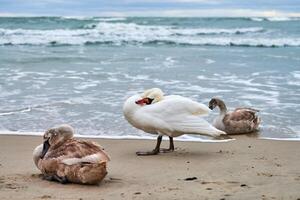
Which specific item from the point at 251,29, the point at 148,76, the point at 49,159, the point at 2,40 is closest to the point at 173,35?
the point at 251,29

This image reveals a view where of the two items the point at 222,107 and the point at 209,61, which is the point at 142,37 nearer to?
the point at 209,61

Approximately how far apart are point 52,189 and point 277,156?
9.52ft

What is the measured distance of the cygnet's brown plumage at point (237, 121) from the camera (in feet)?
28.9

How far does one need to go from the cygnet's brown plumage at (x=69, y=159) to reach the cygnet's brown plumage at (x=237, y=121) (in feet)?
12.1

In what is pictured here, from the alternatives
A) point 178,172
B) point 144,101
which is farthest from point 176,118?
point 178,172

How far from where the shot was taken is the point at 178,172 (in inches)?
239

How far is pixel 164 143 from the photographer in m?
8.07

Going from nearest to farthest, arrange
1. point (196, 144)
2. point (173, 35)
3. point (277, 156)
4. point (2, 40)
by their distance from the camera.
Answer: point (277, 156) < point (196, 144) < point (2, 40) < point (173, 35)

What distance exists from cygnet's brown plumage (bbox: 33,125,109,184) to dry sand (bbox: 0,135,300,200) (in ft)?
0.31

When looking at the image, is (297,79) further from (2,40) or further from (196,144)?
(2,40)

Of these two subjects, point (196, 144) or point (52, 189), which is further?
point (196, 144)

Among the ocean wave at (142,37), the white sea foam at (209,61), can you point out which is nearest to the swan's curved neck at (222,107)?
the white sea foam at (209,61)

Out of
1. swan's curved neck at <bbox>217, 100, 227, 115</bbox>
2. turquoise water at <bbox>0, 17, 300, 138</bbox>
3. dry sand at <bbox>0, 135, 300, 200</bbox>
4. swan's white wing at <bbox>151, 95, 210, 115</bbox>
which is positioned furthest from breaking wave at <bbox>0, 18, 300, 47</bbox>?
swan's white wing at <bbox>151, 95, 210, 115</bbox>

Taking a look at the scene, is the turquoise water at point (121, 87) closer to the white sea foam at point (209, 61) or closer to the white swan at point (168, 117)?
the white sea foam at point (209, 61)
